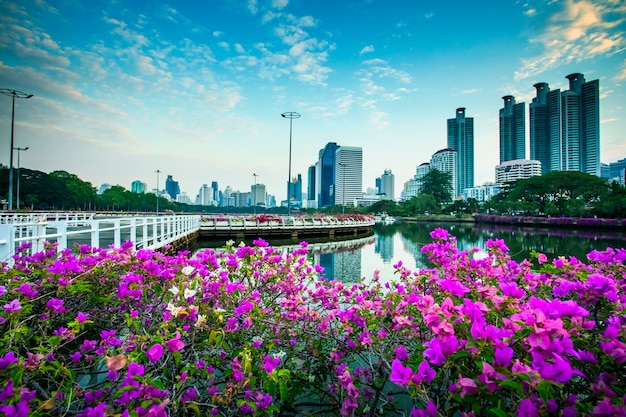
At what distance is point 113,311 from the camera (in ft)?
8.06

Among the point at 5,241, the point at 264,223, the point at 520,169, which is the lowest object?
the point at 264,223

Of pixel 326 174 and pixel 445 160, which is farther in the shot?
pixel 326 174

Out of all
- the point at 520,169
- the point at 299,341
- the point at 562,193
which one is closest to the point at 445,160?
the point at 520,169

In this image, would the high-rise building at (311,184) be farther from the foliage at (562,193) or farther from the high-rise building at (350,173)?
the foliage at (562,193)

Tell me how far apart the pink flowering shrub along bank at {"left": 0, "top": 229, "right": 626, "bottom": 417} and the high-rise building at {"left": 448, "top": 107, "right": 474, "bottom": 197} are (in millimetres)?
171910

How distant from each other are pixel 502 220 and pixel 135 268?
55243mm

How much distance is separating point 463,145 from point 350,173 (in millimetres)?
71780

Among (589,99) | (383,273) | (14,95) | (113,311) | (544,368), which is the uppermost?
(589,99)

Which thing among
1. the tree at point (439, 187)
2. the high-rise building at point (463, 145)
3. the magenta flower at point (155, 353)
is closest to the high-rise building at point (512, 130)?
the high-rise building at point (463, 145)

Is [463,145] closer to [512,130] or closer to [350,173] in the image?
[512,130]

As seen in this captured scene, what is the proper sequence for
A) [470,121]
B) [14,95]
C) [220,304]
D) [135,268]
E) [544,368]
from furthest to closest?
[470,121] → [14,95] → [135,268] → [220,304] → [544,368]

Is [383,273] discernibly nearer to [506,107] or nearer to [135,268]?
[135,268]

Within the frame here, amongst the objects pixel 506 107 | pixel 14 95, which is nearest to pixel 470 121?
pixel 506 107

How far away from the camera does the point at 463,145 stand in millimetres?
159750
